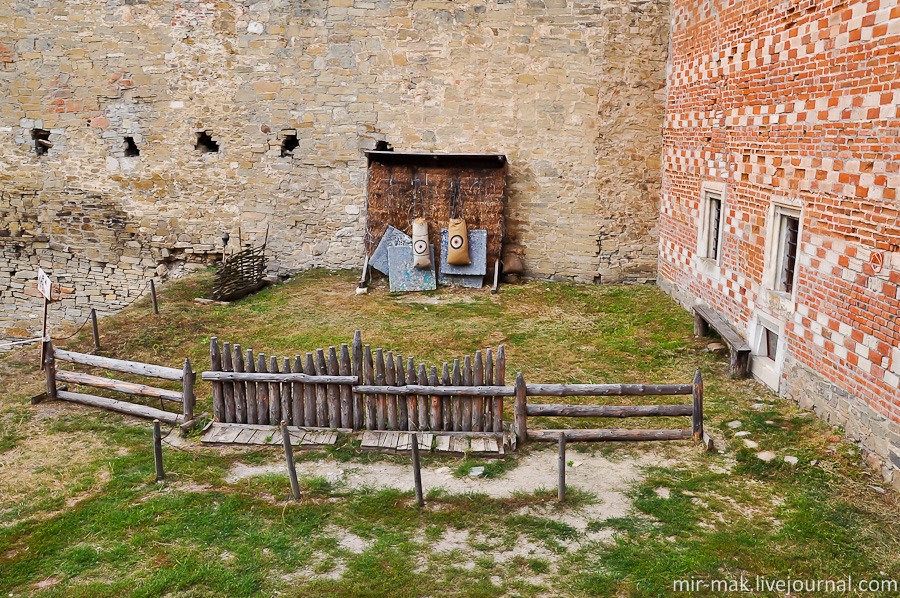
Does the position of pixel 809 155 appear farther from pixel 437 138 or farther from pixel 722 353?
pixel 437 138

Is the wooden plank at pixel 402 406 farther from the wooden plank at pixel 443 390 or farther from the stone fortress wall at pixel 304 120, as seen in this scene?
the stone fortress wall at pixel 304 120

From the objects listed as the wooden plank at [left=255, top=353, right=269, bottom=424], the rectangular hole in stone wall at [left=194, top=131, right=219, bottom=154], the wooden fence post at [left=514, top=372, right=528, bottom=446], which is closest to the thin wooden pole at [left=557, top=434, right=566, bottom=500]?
the wooden fence post at [left=514, top=372, right=528, bottom=446]

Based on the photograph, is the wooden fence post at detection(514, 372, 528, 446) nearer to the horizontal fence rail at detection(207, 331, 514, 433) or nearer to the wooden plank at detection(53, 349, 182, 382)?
the horizontal fence rail at detection(207, 331, 514, 433)

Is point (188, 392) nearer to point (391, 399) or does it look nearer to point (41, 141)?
point (391, 399)

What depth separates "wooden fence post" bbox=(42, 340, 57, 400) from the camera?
25.0 feet

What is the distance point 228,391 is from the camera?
6.90 metres

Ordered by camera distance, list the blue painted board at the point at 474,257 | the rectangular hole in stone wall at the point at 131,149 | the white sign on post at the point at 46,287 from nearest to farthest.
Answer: the white sign on post at the point at 46,287
the blue painted board at the point at 474,257
the rectangular hole in stone wall at the point at 131,149

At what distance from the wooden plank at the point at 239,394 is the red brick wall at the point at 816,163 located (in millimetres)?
5999

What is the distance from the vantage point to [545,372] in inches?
329

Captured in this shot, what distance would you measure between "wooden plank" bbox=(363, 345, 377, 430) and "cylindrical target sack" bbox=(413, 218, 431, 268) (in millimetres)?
5847

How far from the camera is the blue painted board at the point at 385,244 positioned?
1275 cm

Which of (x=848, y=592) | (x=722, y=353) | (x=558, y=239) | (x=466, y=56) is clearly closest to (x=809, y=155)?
(x=722, y=353)

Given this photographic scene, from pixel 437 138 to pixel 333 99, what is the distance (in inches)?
87.3

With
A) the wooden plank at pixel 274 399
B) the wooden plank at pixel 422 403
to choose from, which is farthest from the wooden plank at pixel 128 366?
the wooden plank at pixel 422 403
